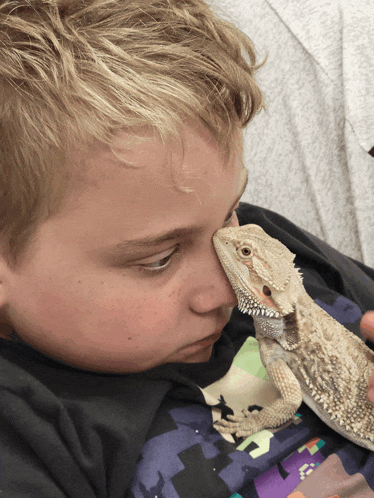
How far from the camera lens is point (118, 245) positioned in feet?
2.30

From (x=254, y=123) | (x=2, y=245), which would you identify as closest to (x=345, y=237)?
(x=254, y=123)

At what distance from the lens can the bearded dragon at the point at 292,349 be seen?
90 centimetres

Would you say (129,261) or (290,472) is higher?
(129,261)

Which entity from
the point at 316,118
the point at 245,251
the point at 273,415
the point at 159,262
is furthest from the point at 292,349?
the point at 316,118

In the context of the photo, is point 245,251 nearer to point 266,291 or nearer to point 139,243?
point 266,291

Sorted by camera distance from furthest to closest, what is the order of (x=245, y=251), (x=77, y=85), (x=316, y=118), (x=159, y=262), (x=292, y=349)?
(x=316, y=118), (x=292, y=349), (x=245, y=251), (x=159, y=262), (x=77, y=85)

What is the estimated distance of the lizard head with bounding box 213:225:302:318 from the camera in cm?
88

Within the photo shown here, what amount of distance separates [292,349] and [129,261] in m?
0.48

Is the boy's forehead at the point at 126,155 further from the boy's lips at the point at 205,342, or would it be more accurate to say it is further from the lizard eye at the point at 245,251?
the boy's lips at the point at 205,342

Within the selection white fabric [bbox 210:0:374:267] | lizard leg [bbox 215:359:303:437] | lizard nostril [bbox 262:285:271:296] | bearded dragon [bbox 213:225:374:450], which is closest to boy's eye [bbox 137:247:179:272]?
bearded dragon [bbox 213:225:374:450]

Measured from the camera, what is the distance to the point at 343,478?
84 cm

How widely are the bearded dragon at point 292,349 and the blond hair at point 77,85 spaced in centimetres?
29

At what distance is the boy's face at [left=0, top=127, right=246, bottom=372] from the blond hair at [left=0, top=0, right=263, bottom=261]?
0.11ft

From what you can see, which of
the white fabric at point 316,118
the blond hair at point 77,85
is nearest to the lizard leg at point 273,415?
the blond hair at point 77,85
